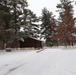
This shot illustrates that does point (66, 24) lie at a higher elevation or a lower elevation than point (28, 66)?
higher

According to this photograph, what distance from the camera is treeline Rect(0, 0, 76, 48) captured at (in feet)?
125

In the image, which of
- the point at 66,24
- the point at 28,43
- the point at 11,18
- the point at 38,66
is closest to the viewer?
the point at 38,66

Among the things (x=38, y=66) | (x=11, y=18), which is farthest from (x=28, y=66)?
(x=11, y=18)

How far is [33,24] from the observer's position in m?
64.5

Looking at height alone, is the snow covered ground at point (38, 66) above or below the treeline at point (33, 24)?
below

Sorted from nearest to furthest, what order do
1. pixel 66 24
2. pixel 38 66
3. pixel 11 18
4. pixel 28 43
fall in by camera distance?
pixel 38 66 → pixel 11 18 → pixel 28 43 → pixel 66 24

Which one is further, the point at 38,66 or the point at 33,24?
the point at 33,24

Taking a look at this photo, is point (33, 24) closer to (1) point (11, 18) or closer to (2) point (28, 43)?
(2) point (28, 43)

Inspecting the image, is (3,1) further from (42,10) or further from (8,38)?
(42,10)

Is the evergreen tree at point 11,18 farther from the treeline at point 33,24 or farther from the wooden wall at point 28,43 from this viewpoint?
the wooden wall at point 28,43

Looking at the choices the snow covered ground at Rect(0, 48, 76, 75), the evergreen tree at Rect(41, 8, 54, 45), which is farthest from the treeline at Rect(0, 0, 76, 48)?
the snow covered ground at Rect(0, 48, 76, 75)

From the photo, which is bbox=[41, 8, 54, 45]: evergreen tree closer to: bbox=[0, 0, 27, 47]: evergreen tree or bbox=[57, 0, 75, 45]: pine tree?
bbox=[57, 0, 75, 45]: pine tree

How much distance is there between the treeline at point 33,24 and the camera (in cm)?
3800

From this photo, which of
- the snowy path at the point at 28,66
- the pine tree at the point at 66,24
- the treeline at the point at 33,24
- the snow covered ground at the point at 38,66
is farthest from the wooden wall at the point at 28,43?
the snowy path at the point at 28,66
